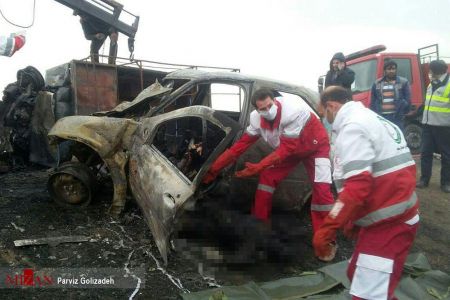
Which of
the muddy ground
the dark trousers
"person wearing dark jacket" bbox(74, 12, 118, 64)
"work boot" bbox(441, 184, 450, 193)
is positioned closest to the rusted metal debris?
the muddy ground

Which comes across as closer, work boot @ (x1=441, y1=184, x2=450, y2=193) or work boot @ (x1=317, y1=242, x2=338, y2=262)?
work boot @ (x1=317, y1=242, x2=338, y2=262)

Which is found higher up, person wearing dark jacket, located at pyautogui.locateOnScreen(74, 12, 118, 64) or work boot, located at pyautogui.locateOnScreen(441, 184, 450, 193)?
person wearing dark jacket, located at pyautogui.locateOnScreen(74, 12, 118, 64)

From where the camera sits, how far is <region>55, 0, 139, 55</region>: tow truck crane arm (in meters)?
6.91

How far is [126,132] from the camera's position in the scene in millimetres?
3877

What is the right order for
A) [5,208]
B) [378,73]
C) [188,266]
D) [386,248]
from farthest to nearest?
1. [378,73]
2. [5,208]
3. [188,266]
4. [386,248]

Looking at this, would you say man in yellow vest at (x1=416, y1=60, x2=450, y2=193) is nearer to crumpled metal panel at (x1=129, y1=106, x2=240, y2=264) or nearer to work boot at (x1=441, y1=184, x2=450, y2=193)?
work boot at (x1=441, y1=184, x2=450, y2=193)

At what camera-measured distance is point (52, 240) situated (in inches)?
134

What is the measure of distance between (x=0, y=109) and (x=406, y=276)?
251 inches

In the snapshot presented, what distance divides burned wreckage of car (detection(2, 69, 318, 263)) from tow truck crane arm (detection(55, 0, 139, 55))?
350 centimetres

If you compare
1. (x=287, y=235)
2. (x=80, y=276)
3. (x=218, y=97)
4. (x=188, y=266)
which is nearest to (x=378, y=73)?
(x=218, y=97)

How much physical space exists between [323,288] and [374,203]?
114cm

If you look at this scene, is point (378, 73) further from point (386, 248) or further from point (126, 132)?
point (386, 248)

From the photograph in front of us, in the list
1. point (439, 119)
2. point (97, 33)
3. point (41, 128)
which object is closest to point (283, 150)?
point (439, 119)

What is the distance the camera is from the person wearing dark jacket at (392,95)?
5.61 metres
